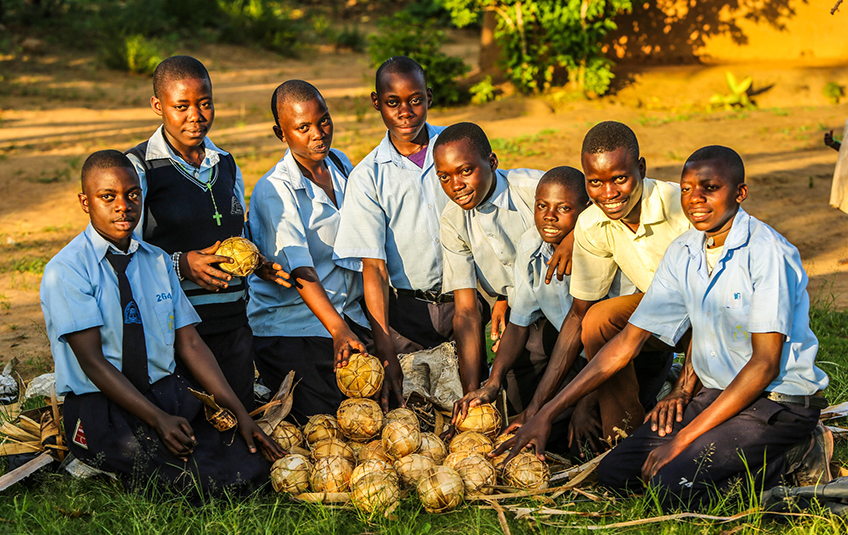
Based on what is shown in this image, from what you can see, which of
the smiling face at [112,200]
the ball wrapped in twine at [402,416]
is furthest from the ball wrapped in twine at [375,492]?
the smiling face at [112,200]

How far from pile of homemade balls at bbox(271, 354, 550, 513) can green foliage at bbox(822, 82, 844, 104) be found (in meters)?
9.37

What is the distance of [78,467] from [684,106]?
9830 mm

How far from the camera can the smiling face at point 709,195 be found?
9.71 feet

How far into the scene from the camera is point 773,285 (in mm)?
2850

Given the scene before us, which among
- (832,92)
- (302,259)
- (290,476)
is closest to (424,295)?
(302,259)

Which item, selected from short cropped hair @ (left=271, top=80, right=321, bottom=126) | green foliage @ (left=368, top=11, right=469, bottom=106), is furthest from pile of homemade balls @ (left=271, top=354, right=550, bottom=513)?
green foliage @ (left=368, top=11, right=469, bottom=106)

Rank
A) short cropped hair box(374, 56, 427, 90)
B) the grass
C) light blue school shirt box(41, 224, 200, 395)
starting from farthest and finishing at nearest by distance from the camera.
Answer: short cropped hair box(374, 56, 427, 90) < light blue school shirt box(41, 224, 200, 395) < the grass

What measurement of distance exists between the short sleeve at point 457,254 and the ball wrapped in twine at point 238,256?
100 centimetres

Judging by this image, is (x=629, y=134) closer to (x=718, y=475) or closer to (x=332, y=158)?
(x=718, y=475)

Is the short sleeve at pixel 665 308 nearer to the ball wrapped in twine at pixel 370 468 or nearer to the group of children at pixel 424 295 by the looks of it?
the group of children at pixel 424 295

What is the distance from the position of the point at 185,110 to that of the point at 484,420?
2035mm

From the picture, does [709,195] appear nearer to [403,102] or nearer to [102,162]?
[403,102]

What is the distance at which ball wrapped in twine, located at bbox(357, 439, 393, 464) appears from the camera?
10.9 ft

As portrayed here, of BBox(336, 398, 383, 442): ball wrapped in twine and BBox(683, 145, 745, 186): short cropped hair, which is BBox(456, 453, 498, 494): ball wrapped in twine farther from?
BBox(683, 145, 745, 186): short cropped hair
